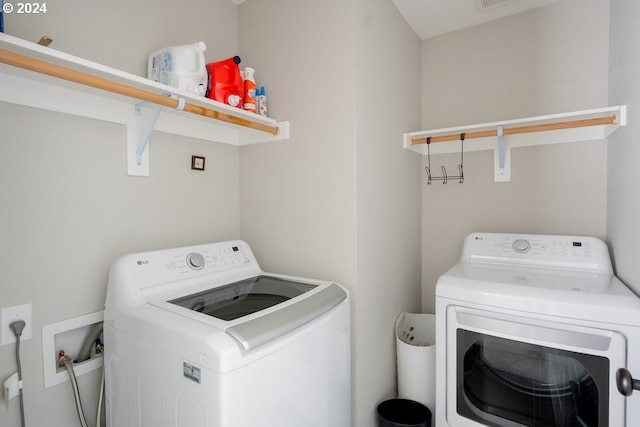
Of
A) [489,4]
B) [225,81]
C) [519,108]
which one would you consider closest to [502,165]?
[519,108]

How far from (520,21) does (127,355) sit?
2.69 metres

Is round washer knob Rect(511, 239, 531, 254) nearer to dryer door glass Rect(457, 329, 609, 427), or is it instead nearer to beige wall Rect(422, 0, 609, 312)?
beige wall Rect(422, 0, 609, 312)

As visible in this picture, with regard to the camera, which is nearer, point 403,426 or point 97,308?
point 97,308

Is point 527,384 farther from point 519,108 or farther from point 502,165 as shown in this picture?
point 519,108

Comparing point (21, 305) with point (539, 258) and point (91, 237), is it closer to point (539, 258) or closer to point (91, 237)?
point (91, 237)

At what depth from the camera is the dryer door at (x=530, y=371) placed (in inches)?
45.8

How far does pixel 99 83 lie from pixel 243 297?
3.02ft

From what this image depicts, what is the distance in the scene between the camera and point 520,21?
200 cm

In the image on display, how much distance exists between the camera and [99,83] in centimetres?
106

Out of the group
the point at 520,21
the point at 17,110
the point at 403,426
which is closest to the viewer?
the point at 17,110

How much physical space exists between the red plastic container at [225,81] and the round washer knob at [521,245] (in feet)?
5.42

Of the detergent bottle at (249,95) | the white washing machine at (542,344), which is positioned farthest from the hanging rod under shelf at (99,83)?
the white washing machine at (542,344)

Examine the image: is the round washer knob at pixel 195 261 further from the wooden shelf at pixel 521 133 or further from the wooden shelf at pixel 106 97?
the wooden shelf at pixel 521 133

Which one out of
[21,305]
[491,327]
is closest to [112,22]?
[21,305]
